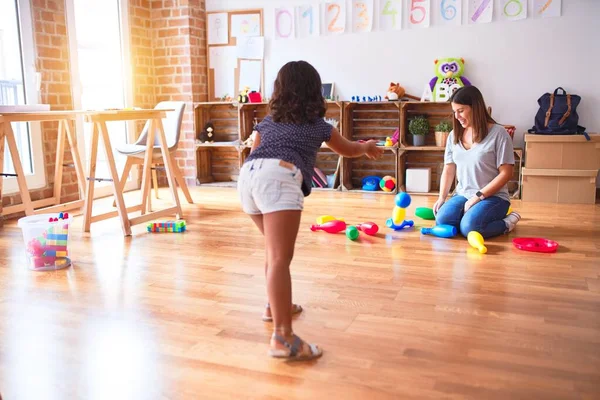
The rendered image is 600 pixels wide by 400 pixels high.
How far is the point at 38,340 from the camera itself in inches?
78.6

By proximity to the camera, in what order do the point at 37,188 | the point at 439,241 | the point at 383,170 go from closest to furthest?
the point at 439,241
the point at 37,188
the point at 383,170

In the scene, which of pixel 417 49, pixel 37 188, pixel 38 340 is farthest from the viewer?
pixel 417 49

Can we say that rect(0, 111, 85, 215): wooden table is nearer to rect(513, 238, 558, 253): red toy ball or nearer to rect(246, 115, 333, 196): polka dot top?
rect(246, 115, 333, 196): polka dot top

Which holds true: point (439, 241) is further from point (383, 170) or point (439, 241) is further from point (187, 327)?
point (383, 170)

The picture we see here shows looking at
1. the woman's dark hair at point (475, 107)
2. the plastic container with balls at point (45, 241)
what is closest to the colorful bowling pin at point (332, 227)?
the woman's dark hair at point (475, 107)

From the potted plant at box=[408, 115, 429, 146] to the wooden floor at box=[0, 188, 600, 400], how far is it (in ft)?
5.63

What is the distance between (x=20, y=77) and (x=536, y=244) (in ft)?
12.1

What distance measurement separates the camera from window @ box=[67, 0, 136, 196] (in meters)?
4.79

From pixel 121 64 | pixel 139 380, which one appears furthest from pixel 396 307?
pixel 121 64

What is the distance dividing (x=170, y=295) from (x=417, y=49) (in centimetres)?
352

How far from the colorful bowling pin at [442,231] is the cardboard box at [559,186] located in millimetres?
1494

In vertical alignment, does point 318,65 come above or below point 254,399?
above

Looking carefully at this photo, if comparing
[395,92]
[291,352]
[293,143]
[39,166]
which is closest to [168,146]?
[39,166]

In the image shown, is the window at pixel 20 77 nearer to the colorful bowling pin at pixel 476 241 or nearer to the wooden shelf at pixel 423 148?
the wooden shelf at pixel 423 148
